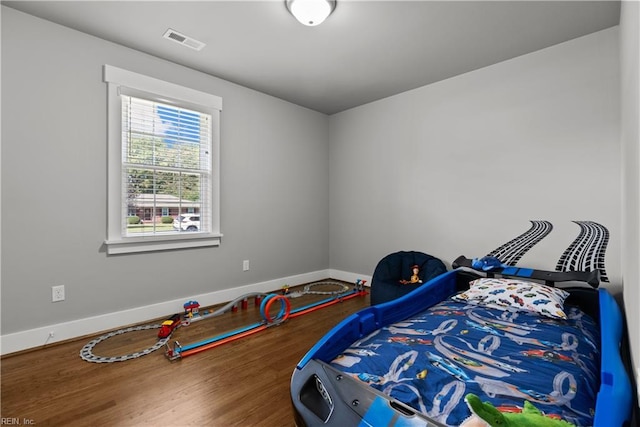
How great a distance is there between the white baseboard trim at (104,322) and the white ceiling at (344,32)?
238 cm

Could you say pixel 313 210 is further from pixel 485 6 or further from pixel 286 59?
pixel 485 6

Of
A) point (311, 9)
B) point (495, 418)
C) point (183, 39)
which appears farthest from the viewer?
point (183, 39)

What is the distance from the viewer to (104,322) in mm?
2635

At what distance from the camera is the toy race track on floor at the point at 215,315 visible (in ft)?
7.26

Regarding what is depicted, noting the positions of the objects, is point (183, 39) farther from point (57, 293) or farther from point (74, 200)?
point (57, 293)

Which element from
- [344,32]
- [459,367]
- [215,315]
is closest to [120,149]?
[215,315]

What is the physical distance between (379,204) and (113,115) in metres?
3.01

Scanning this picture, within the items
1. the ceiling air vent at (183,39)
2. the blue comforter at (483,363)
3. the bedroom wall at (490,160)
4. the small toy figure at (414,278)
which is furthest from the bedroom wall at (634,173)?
the ceiling air vent at (183,39)

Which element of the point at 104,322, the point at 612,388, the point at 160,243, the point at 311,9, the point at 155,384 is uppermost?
the point at 311,9

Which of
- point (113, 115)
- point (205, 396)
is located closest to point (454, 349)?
point (205, 396)

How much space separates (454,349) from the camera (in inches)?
62.2

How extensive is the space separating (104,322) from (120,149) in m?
1.51

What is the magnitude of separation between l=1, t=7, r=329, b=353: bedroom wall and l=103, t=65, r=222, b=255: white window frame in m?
0.06

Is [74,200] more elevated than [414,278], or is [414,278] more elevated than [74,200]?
[74,200]
